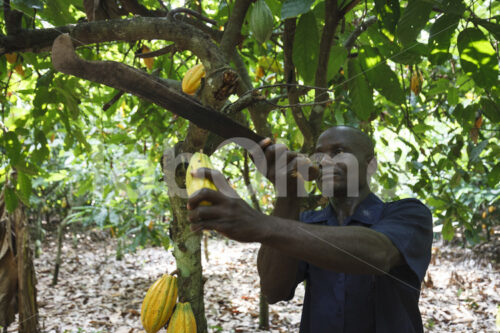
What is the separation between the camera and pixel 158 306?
1.39 metres

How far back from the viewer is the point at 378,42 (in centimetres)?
144

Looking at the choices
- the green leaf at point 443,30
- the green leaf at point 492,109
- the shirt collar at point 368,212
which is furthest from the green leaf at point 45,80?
the green leaf at point 492,109

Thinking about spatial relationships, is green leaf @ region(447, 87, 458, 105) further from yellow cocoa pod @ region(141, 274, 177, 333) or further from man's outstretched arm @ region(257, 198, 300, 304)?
yellow cocoa pod @ region(141, 274, 177, 333)

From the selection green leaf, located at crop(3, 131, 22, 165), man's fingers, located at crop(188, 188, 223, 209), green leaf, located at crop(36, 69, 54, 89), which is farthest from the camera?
green leaf, located at crop(3, 131, 22, 165)

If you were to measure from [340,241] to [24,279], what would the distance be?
2476mm

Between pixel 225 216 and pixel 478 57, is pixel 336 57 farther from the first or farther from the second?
pixel 225 216

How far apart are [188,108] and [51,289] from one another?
4615mm

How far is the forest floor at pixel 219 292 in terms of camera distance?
360 cm

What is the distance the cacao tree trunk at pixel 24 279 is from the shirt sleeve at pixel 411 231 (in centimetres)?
238

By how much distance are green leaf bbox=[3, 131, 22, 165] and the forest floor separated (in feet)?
6.27

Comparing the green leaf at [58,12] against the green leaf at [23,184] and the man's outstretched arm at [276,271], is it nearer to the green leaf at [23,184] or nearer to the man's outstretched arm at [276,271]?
the green leaf at [23,184]

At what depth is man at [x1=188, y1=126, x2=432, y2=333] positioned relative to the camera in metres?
0.72

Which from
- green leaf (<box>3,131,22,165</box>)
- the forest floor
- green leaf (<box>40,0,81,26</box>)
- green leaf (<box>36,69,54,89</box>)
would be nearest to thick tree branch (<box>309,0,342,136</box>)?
green leaf (<box>40,0,81,26</box>)

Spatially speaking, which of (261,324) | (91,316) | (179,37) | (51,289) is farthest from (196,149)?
(51,289)
